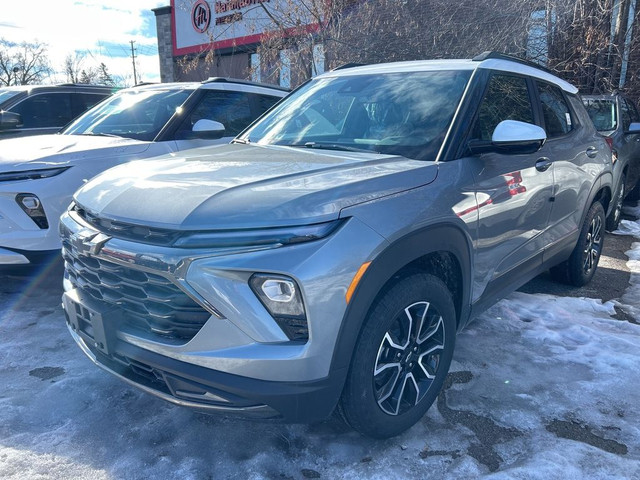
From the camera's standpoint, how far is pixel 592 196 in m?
4.38

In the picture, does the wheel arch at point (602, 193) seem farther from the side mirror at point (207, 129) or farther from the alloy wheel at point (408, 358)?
the side mirror at point (207, 129)

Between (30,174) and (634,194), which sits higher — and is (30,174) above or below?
above

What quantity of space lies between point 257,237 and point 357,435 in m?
1.22

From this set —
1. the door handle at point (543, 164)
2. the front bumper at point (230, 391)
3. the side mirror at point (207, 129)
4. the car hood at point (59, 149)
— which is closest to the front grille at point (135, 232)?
the front bumper at point (230, 391)

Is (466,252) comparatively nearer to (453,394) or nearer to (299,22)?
(453,394)

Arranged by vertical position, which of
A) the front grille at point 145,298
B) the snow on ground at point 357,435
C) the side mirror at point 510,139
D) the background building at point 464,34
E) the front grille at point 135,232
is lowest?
the snow on ground at point 357,435

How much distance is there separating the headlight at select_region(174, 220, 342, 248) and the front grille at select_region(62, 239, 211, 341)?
20 cm

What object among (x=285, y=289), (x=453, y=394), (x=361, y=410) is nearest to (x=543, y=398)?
(x=453, y=394)

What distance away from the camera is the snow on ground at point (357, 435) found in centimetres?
231

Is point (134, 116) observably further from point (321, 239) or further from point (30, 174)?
point (321, 239)

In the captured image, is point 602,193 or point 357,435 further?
point 602,193

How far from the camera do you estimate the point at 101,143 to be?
4.32m

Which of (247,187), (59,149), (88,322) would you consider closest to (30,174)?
(59,149)

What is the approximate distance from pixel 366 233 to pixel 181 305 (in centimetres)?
76
